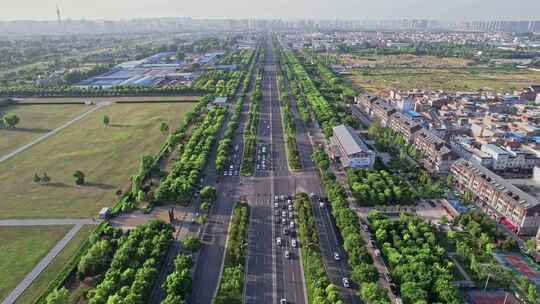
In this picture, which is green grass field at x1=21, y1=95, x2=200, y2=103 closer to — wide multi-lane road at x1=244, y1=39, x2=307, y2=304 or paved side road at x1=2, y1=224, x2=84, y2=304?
wide multi-lane road at x1=244, y1=39, x2=307, y2=304

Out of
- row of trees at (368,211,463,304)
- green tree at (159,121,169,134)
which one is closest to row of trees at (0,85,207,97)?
green tree at (159,121,169,134)

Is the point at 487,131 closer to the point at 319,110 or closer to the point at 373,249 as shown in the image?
the point at 319,110

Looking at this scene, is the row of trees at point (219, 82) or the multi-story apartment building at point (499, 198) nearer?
the multi-story apartment building at point (499, 198)

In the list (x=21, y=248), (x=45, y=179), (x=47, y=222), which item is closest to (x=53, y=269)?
(x=21, y=248)

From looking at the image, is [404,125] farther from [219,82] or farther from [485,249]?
[219,82]

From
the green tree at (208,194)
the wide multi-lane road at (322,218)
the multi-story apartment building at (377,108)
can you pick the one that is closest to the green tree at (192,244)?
the green tree at (208,194)

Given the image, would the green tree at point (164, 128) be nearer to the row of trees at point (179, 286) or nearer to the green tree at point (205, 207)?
the green tree at point (205, 207)

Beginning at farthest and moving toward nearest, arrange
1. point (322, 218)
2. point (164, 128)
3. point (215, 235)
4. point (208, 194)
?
point (164, 128) → point (208, 194) → point (322, 218) → point (215, 235)
